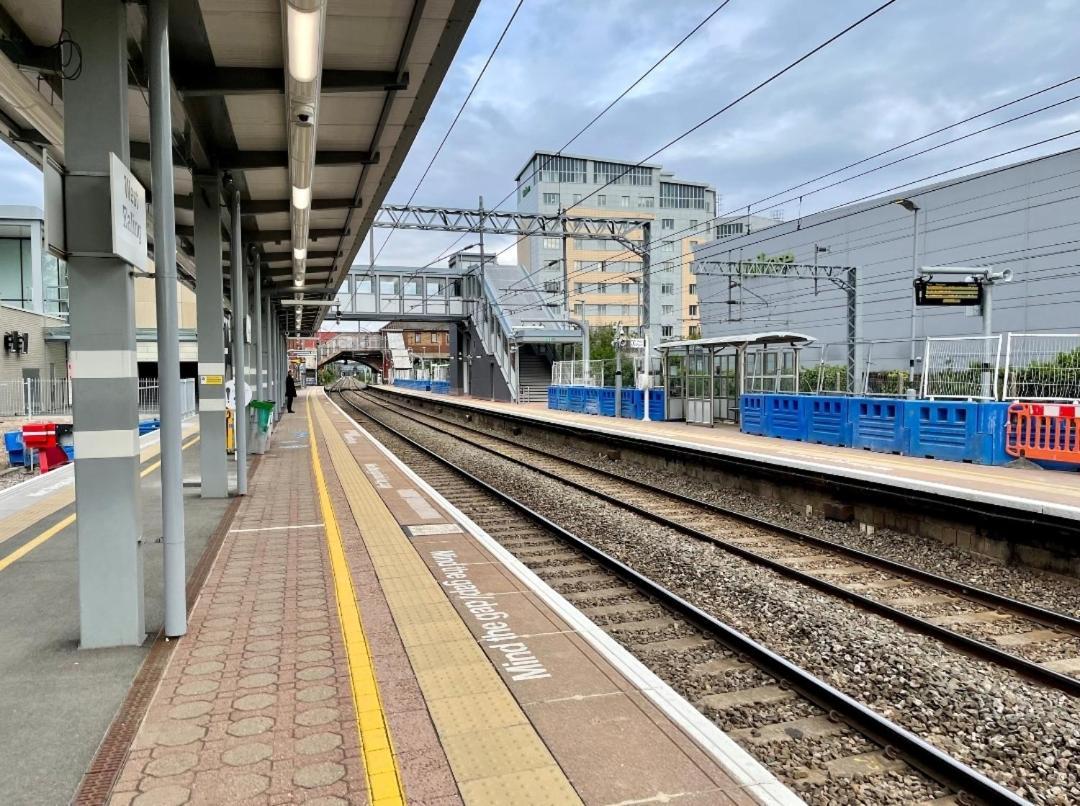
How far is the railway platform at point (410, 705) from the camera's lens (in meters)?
3.09

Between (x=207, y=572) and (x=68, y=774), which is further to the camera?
(x=207, y=572)

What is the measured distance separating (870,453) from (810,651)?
11.1 meters

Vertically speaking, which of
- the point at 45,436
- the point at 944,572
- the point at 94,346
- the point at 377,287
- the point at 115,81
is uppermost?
the point at 377,287

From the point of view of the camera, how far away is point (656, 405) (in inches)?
1016

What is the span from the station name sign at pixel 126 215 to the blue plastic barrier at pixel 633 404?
2237 centimetres

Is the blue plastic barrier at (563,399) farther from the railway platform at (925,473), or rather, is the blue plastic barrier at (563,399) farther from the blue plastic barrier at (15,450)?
the blue plastic barrier at (15,450)

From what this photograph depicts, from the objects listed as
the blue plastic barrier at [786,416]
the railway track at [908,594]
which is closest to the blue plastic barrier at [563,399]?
the blue plastic barrier at [786,416]

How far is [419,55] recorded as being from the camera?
21.1ft

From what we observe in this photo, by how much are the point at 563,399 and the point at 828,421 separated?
17.7 metres

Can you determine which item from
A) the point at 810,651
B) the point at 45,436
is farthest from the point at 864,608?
the point at 45,436

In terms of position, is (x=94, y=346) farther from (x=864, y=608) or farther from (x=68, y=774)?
(x=864, y=608)

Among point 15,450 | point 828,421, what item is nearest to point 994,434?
point 828,421

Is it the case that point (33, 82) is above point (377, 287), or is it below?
below

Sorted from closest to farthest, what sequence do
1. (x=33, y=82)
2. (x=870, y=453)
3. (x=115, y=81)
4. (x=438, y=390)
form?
(x=115, y=81) < (x=33, y=82) < (x=870, y=453) < (x=438, y=390)
